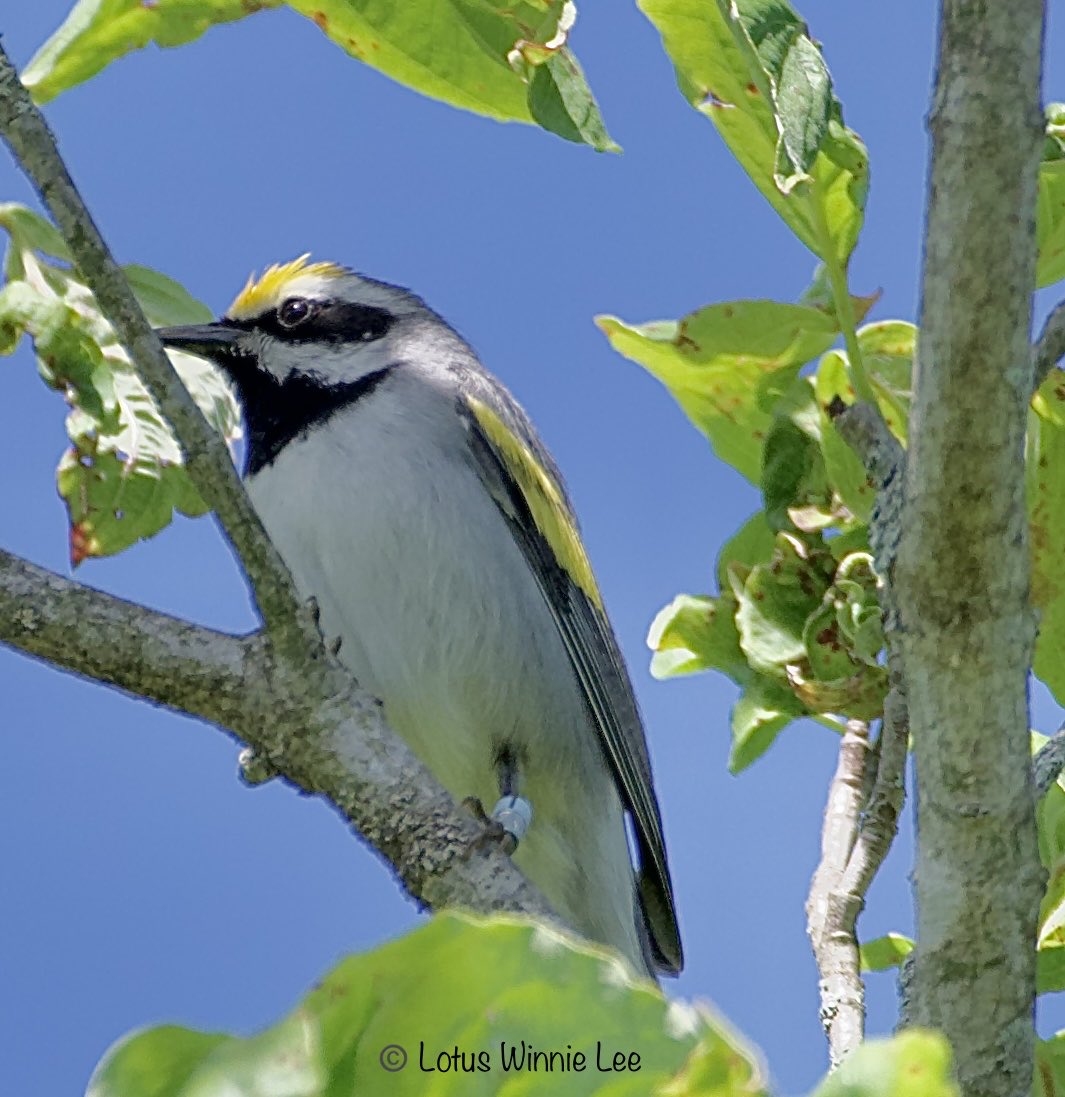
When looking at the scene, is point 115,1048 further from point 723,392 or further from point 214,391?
point 214,391

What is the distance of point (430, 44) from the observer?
2.81 m

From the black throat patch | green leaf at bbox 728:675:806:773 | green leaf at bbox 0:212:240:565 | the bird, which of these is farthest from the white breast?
green leaf at bbox 728:675:806:773

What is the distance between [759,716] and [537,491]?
1.32 m

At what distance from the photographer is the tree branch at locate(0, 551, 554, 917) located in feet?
8.36

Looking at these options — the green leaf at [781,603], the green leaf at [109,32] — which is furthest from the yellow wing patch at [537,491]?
the green leaf at [109,32]

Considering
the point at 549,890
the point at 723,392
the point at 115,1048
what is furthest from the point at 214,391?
the point at 115,1048

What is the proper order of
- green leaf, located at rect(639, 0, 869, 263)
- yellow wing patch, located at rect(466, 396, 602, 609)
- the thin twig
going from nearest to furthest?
green leaf, located at rect(639, 0, 869, 263)
the thin twig
yellow wing patch, located at rect(466, 396, 602, 609)

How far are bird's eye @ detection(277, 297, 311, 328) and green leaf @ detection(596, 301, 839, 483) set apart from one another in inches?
79.4

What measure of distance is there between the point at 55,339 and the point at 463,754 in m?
→ 1.66

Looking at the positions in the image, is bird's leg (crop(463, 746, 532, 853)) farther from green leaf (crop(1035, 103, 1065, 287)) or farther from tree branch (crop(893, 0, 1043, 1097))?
green leaf (crop(1035, 103, 1065, 287))

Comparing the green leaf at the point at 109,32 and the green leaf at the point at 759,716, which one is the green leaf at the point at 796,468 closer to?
the green leaf at the point at 759,716

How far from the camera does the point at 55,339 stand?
130 inches

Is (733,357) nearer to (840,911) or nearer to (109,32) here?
(840,911)

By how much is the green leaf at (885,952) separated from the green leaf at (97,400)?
70.0 inches
